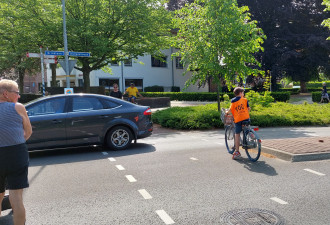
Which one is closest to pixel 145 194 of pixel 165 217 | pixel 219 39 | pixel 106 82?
pixel 165 217

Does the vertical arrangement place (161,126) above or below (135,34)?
below

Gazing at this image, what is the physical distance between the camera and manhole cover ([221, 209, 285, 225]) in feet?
11.6

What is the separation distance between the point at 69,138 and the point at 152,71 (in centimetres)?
2938

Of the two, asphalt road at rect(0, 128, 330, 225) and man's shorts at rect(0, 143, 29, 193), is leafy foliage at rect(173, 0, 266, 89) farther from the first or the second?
man's shorts at rect(0, 143, 29, 193)

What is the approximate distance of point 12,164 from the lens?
3.04 m

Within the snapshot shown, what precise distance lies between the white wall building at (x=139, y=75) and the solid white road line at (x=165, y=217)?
28173mm

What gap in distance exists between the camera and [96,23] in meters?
17.5

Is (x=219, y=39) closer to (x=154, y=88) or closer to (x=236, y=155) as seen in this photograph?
(x=236, y=155)

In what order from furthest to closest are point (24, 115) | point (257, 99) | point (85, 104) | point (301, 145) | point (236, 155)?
1. point (257, 99)
2. point (85, 104)
3. point (301, 145)
4. point (236, 155)
5. point (24, 115)

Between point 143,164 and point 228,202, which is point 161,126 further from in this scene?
point 228,202

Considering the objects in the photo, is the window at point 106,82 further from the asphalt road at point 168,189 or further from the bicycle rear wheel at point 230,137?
the bicycle rear wheel at point 230,137

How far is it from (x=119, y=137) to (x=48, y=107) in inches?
76.1

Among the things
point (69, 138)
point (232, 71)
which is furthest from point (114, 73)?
point (69, 138)

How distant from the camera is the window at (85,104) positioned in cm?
781
